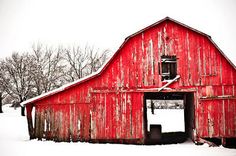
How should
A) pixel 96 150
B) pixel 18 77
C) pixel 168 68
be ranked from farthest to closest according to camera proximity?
pixel 18 77 → pixel 168 68 → pixel 96 150

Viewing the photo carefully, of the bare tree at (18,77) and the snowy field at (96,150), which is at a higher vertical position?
the bare tree at (18,77)

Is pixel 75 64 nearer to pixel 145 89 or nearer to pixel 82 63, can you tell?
pixel 82 63

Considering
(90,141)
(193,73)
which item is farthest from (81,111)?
(193,73)

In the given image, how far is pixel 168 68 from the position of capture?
1290 cm

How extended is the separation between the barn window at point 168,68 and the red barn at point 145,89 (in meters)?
0.05

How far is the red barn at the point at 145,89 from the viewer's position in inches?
489

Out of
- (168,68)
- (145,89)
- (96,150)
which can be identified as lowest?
(96,150)

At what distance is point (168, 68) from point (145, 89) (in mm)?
1757

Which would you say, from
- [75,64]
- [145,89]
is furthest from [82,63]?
[145,89]

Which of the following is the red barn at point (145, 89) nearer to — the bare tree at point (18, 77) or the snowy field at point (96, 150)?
the snowy field at point (96, 150)

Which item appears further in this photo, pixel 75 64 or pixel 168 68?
pixel 75 64

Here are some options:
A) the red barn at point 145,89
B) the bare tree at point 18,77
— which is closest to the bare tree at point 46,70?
the bare tree at point 18,77

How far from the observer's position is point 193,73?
41.3 ft

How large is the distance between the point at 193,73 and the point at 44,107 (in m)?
8.72
